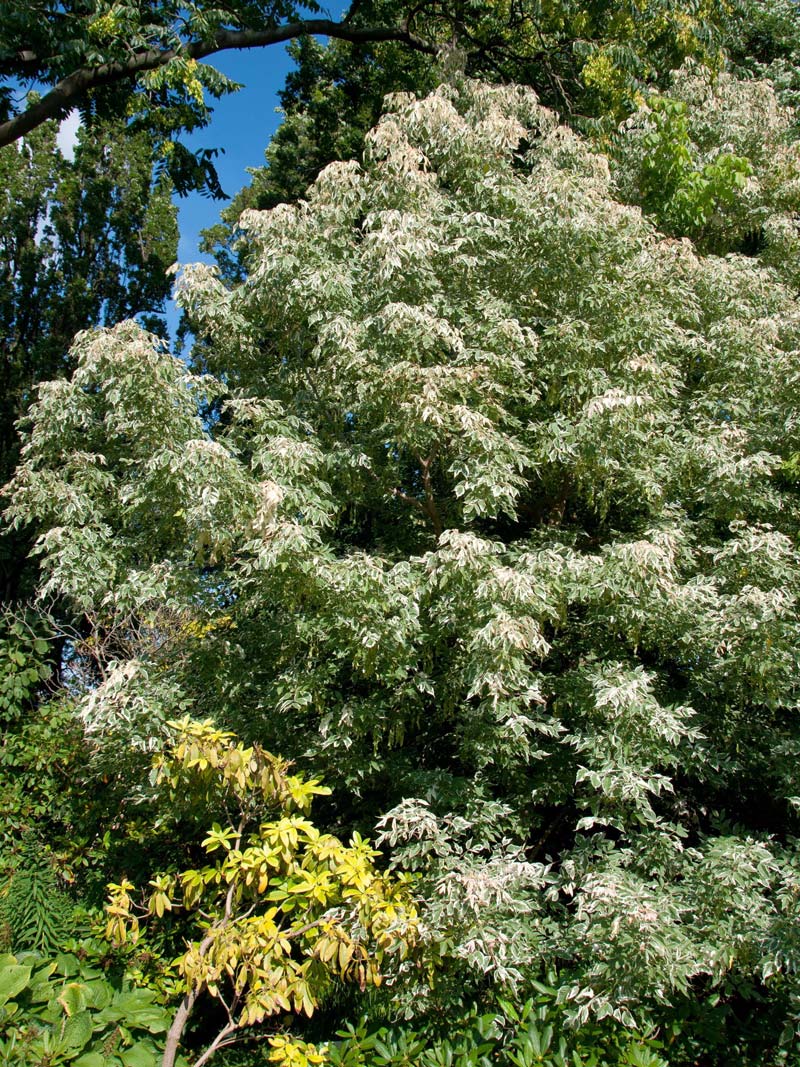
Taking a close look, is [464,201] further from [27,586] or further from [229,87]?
[27,586]

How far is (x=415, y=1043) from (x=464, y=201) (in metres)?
5.43

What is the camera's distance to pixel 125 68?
579 centimetres

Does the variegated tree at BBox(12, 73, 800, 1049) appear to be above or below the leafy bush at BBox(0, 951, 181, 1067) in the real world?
above

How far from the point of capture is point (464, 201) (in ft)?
20.0

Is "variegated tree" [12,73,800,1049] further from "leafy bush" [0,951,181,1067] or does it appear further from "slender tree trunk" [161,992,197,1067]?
Answer: "leafy bush" [0,951,181,1067]

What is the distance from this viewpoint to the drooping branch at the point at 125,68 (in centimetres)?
518

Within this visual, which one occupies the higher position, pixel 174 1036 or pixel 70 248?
pixel 70 248

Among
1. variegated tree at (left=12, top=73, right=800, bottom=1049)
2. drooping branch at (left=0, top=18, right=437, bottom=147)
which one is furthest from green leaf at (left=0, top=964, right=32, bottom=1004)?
drooping branch at (left=0, top=18, right=437, bottom=147)

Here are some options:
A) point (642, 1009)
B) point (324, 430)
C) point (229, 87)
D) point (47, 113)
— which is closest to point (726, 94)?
point (229, 87)

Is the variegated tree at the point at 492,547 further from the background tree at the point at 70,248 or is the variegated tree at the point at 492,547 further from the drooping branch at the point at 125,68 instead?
the background tree at the point at 70,248

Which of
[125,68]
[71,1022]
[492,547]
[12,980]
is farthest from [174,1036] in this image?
[125,68]

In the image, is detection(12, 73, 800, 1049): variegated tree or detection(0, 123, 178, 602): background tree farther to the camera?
detection(0, 123, 178, 602): background tree

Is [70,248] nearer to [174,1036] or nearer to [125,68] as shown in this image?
[125,68]

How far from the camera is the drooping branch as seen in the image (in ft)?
17.0
